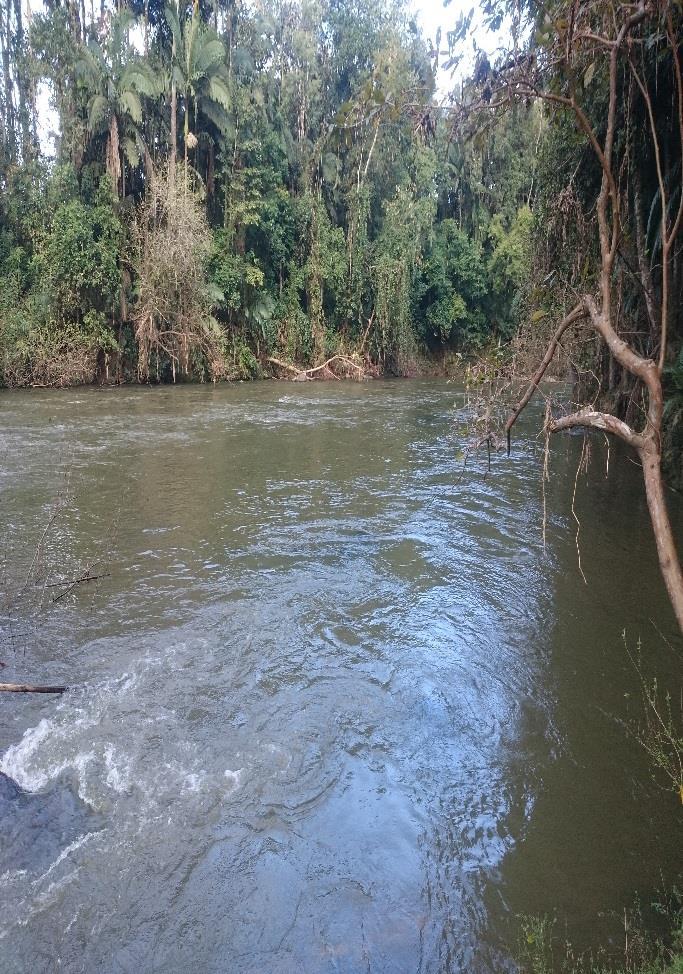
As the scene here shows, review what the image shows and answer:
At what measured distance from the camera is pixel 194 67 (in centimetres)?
2222

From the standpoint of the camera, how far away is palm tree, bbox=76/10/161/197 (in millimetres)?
20953

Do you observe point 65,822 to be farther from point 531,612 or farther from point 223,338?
point 223,338

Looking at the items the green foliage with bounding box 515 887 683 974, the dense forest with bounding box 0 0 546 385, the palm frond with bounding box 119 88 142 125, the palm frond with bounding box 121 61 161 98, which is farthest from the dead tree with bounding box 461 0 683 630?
the palm frond with bounding box 121 61 161 98

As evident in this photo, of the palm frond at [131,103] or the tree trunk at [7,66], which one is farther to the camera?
the tree trunk at [7,66]

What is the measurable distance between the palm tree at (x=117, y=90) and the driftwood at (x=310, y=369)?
809 cm

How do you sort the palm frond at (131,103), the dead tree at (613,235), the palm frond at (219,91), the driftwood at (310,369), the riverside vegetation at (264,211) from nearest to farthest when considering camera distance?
the dead tree at (613,235) → the riverside vegetation at (264,211) → the palm frond at (131,103) → the palm frond at (219,91) → the driftwood at (310,369)

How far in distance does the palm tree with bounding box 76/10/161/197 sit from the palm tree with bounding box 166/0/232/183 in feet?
3.09

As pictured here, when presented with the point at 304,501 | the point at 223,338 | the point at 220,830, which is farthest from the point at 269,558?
the point at 223,338

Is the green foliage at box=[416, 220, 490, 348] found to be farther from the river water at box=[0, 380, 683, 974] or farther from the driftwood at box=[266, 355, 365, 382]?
the river water at box=[0, 380, 683, 974]

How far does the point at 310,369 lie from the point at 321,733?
23621 mm

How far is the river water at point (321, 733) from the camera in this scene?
9.93ft

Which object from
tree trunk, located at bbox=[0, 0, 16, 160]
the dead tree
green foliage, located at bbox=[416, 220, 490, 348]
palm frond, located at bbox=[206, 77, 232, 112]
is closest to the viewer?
the dead tree

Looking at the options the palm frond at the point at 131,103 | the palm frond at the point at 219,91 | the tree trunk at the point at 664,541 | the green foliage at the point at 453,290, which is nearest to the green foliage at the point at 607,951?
the tree trunk at the point at 664,541

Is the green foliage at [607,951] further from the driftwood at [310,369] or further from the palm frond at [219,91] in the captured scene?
the palm frond at [219,91]
